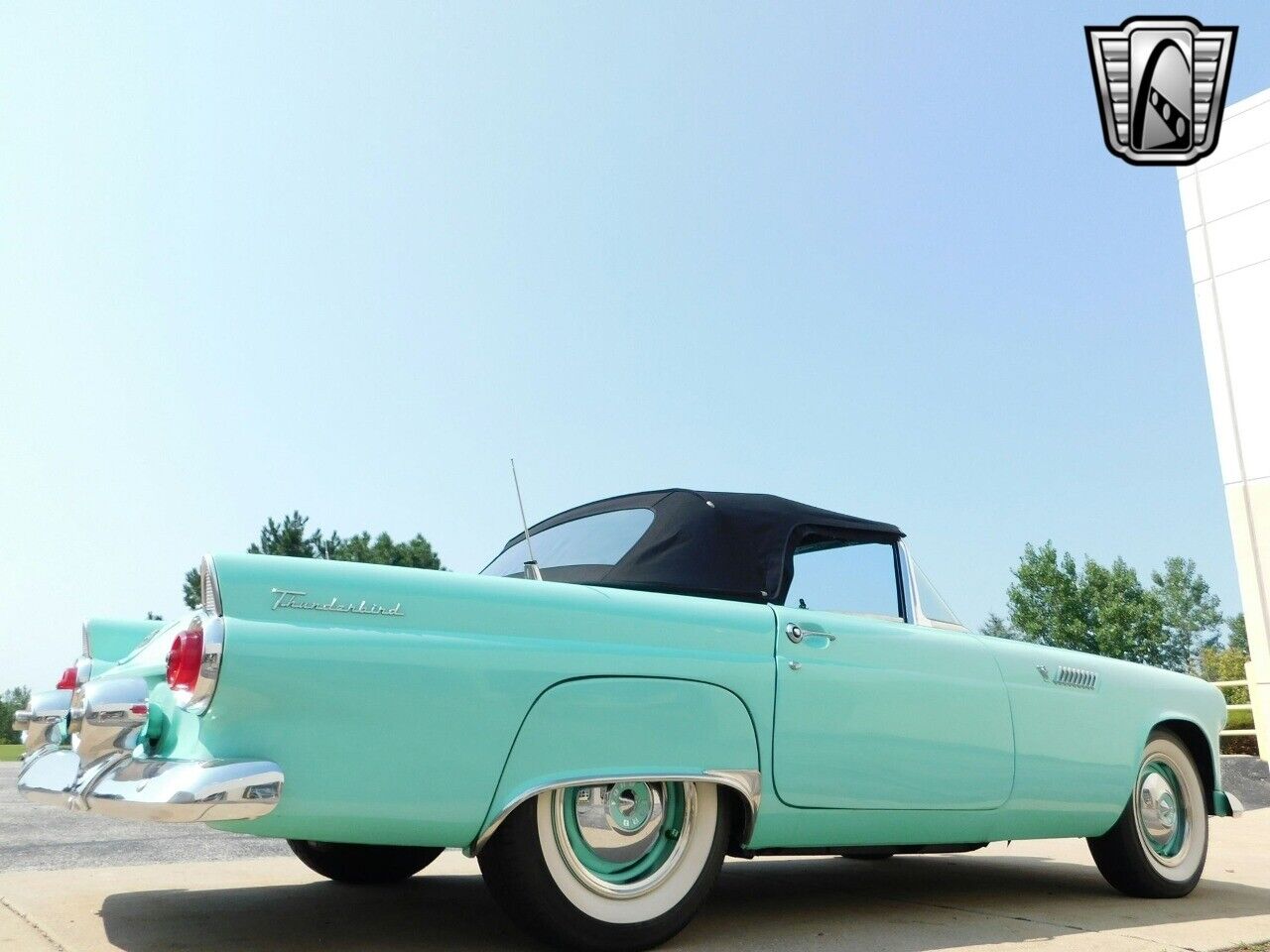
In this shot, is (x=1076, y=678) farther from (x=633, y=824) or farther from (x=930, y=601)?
(x=633, y=824)

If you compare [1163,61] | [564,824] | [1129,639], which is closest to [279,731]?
[564,824]

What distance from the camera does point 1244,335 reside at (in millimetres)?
14281

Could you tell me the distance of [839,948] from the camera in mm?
3432

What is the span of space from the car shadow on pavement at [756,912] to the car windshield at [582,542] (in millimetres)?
1274

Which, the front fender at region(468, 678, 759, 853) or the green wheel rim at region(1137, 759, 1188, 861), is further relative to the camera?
the green wheel rim at region(1137, 759, 1188, 861)

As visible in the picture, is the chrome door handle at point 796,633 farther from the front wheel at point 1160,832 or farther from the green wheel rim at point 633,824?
the front wheel at point 1160,832

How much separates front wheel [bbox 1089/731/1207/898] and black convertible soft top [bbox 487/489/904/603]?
1999 mm

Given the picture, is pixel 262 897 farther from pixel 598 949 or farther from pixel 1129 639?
pixel 1129 639

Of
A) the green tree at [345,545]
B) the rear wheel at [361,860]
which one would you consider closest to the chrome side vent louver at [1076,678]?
the rear wheel at [361,860]

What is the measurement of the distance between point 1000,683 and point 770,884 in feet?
4.79

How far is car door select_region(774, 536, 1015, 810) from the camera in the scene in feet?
11.8

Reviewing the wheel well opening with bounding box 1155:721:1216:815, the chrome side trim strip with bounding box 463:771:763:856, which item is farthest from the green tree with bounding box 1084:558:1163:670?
the chrome side trim strip with bounding box 463:771:763:856

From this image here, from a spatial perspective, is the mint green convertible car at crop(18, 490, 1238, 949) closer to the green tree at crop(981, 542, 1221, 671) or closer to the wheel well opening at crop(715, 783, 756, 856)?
the wheel well opening at crop(715, 783, 756, 856)

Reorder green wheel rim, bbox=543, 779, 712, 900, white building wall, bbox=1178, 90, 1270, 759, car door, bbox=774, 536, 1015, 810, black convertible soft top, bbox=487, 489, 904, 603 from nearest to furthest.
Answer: green wheel rim, bbox=543, 779, 712, 900 < car door, bbox=774, 536, 1015, 810 < black convertible soft top, bbox=487, 489, 904, 603 < white building wall, bbox=1178, 90, 1270, 759
